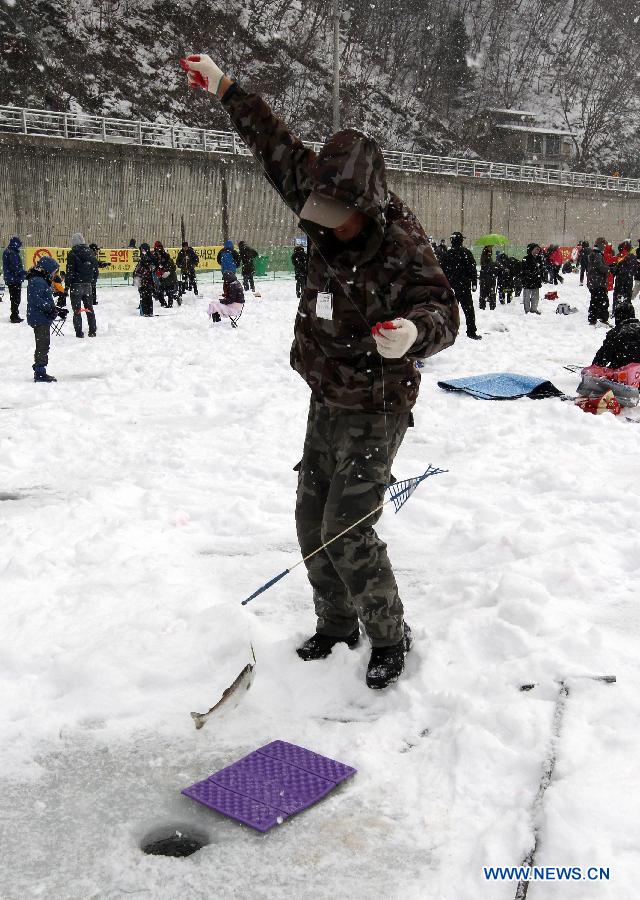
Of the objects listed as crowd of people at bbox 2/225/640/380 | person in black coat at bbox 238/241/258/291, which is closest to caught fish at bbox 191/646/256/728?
crowd of people at bbox 2/225/640/380

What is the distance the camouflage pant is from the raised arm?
814 millimetres

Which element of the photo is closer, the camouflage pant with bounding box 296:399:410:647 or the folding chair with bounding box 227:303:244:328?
the camouflage pant with bounding box 296:399:410:647

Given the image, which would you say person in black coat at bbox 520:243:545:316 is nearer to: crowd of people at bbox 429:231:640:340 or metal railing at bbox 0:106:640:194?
crowd of people at bbox 429:231:640:340

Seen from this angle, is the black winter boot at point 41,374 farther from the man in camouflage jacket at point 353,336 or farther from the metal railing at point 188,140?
the metal railing at point 188,140

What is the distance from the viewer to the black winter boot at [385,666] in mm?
3188

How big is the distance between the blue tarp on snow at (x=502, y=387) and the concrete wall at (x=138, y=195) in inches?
880

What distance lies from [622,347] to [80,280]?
31.5 ft

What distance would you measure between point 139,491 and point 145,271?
1288 centimetres

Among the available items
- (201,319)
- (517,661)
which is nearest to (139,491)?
(517,661)

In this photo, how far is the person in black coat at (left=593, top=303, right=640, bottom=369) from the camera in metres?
9.03

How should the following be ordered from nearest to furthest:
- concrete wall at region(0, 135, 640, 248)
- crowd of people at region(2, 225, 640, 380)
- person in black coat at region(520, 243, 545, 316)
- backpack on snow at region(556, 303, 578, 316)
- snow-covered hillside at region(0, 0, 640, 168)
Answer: crowd of people at region(2, 225, 640, 380), person in black coat at region(520, 243, 545, 316), backpack on snow at region(556, 303, 578, 316), concrete wall at region(0, 135, 640, 248), snow-covered hillside at region(0, 0, 640, 168)

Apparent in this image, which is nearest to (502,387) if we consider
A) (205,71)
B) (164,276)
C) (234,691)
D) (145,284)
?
(205,71)

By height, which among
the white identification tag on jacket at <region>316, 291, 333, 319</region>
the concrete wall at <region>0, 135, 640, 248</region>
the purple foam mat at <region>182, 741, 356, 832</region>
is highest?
the concrete wall at <region>0, 135, 640, 248</region>

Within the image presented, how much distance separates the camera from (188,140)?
3675cm
